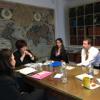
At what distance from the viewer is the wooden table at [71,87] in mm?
1608

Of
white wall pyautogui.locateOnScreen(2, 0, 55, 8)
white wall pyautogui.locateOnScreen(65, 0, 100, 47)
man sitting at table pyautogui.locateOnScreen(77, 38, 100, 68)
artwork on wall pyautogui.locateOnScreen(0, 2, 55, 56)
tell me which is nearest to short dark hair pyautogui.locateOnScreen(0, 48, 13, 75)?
man sitting at table pyautogui.locateOnScreen(77, 38, 100, 68)

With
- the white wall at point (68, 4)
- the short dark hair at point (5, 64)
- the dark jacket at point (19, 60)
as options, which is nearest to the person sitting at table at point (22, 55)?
the dark jacket at point (19, 60)

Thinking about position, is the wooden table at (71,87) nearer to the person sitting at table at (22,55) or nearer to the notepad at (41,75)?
the notepad at (41,75)

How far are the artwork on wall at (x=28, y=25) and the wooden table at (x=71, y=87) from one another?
2.23 meters

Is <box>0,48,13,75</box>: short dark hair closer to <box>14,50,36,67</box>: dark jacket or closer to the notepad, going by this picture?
the notepad

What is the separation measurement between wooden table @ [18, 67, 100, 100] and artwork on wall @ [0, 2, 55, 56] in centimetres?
223

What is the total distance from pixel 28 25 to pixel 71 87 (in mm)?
3167

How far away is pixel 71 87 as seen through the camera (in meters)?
1.86

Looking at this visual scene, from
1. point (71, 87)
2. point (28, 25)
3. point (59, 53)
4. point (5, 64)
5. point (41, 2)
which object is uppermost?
point (41, 2)

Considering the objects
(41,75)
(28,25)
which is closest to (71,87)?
(41,75)

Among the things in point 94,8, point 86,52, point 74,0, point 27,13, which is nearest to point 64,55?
point 86,52

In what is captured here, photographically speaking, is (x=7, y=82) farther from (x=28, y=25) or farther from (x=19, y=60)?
(x=28, y=25)

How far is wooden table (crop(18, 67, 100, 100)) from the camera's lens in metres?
1.61

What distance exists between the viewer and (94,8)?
5035 millimetres
